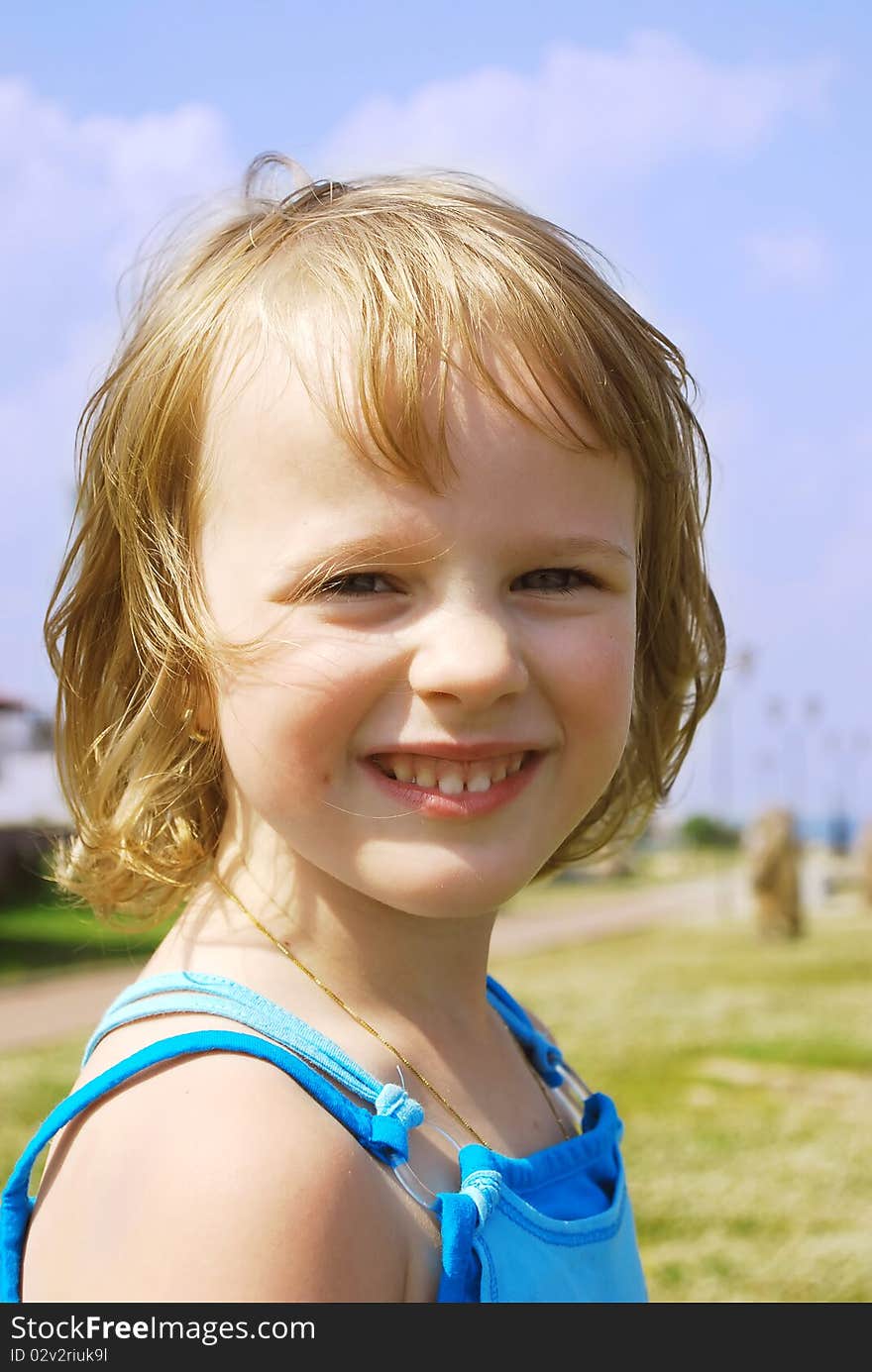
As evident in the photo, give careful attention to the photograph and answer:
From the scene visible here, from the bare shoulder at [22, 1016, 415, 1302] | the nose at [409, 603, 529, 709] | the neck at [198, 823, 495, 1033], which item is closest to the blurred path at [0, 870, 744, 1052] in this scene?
the neck at [198, 823, 495, 1033]

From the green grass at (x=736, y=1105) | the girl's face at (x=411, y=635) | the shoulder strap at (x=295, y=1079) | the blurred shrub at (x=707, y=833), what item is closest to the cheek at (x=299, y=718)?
the girl's face at (x=411, y=635)

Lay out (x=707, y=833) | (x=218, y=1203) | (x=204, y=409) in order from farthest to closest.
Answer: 1. (x=707, y=833)
2. (x=204, y=409)
3. (x=218, y=1203)

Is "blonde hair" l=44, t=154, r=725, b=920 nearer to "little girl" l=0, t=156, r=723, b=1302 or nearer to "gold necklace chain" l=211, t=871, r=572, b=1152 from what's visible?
"little girl" l=0, t=156, r=723, b=1302

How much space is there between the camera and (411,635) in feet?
4.44

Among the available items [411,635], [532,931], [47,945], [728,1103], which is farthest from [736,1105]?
[532,931]

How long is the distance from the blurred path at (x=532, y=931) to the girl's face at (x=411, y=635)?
554cm

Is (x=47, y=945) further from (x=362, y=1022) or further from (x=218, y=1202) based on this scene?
(x=218, y=1202)

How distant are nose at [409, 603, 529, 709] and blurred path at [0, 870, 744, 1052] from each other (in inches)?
223

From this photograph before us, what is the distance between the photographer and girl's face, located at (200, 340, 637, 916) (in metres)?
1.35

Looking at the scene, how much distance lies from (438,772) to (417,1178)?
0.42 metres

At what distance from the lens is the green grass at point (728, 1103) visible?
4242 millimetres

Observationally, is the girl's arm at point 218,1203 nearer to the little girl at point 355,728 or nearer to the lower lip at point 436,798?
the little girl at point 355,728
